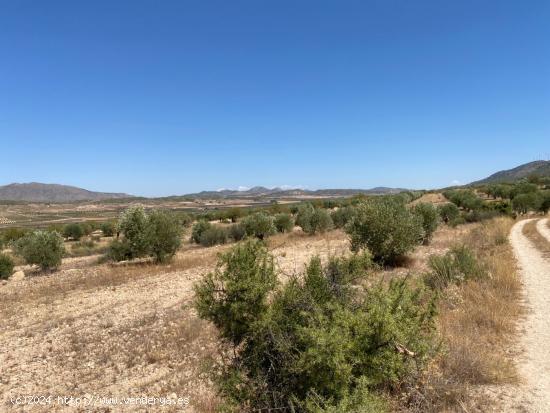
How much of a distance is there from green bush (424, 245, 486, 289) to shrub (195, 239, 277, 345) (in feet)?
24.4

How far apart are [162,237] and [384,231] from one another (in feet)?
42.3

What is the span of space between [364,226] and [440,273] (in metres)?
5.63

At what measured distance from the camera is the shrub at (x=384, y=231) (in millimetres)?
16312

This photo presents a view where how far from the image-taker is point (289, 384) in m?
4.32

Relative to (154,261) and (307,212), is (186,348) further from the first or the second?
(307,212)

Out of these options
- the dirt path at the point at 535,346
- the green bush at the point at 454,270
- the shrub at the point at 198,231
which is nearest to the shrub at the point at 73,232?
the shrub at the point at 198,231

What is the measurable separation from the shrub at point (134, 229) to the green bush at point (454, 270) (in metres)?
16.4

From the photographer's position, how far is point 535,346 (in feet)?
22.0

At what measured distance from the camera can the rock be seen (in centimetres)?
2267

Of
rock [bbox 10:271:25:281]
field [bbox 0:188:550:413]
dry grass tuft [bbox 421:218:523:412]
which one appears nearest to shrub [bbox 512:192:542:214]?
field [bbox 0:188:550:413]

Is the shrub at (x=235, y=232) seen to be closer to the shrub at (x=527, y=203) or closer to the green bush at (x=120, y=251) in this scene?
the green bush at (x=120, y=251)

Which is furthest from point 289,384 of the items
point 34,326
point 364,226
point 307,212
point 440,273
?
point 307,212

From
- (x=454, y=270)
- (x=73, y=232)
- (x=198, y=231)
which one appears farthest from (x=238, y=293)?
(x=73, y=232)

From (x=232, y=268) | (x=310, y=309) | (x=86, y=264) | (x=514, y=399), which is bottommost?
(x=86, y=264)
